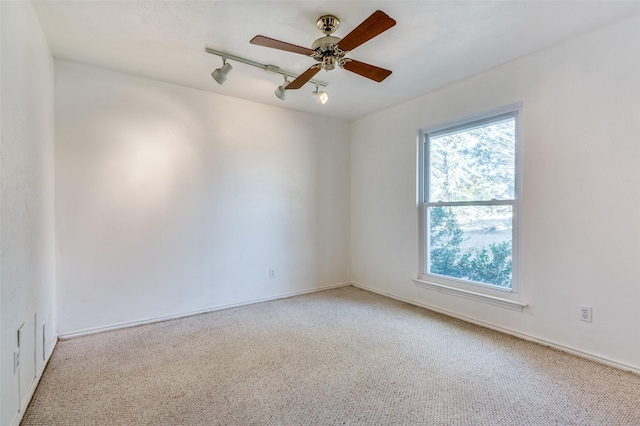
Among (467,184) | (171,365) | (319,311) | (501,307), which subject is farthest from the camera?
(319,311)

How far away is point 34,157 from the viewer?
2.09 m

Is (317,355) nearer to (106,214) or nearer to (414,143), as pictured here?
(106,214)

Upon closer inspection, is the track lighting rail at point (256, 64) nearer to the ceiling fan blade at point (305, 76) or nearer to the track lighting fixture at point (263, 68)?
the track lighting fixture at point (263, 68)

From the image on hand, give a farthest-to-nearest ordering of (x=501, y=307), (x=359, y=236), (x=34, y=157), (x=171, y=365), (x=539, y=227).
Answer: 1. (x=359, y=236)
2. (x=501, y=307)
3. (x=539, y=227)
4. (x=171, y=365)
5. (x=34, y=157)

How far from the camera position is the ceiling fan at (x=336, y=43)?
5.65ft

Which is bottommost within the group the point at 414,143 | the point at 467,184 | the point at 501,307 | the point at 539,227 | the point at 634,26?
the point at 501,307

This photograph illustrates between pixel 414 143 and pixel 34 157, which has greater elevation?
pixel 414 143

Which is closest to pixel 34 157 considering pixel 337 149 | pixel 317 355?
pixel 317 355

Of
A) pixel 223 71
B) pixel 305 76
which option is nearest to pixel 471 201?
pixel 305 76

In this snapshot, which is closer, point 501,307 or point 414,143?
point 501,307

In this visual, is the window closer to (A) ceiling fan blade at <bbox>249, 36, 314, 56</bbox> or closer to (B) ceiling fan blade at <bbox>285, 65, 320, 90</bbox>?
(B) ceiling fan blade at <bbox>285, 65, 320, 90</bbox>

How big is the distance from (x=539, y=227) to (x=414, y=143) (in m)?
1.61

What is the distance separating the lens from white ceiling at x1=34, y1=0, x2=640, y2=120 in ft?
6.65

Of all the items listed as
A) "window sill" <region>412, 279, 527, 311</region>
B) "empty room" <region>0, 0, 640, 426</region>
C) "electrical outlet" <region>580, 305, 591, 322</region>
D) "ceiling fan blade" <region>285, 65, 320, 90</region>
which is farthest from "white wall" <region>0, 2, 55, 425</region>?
"electrical outlet" <region>580, 305, 591, 322</region>
